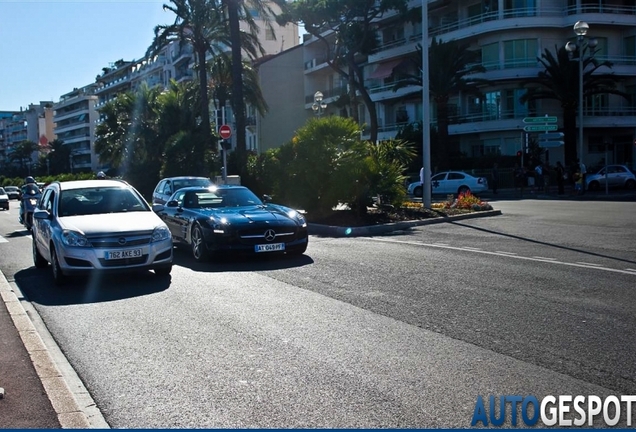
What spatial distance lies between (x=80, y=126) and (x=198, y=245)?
13045 cm

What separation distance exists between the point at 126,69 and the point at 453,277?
114340 mm

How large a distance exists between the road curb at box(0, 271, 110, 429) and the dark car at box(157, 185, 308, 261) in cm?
447

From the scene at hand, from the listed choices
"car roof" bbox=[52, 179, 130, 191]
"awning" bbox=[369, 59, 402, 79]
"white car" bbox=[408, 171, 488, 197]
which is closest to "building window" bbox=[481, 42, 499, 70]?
"awning" bbox=[369, 59, 402, 79]

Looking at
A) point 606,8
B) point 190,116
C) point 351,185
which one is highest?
point 606,8

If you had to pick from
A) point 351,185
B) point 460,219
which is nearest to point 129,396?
point 351,185

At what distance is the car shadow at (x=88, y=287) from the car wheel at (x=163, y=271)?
8cm

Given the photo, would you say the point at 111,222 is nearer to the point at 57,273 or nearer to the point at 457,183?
the point at 57,273

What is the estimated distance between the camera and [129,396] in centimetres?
538

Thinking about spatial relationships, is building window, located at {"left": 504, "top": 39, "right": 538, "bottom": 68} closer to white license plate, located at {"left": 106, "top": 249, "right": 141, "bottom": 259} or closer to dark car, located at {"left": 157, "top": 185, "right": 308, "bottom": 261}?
dark car, located at {"left": 157, "top": 185, "right": 308, "bottom": 261}

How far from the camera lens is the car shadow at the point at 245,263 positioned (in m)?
12.2

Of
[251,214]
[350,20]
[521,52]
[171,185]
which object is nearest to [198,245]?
[251,214]

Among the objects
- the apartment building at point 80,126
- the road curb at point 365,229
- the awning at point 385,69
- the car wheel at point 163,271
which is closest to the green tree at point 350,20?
the awning at point 385,69

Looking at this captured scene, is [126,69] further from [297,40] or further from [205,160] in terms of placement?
[205,160]

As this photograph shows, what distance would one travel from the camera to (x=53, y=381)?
567 centimetres
